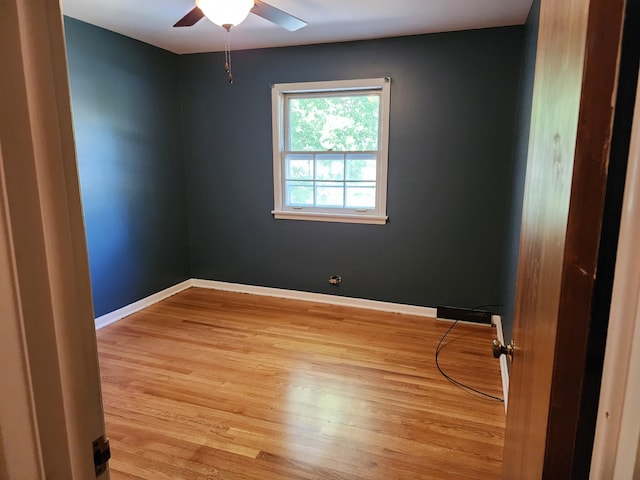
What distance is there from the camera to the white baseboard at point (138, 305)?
3504 mm

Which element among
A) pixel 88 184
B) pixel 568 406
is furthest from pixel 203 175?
pixel 568 406

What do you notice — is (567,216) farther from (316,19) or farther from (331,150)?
(331,150)

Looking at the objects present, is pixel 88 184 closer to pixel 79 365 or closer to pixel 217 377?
pixel 217 377

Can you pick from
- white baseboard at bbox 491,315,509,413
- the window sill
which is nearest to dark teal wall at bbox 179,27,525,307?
the window sill

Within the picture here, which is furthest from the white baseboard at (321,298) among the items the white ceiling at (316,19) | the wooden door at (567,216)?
the wooden door at (567,216)

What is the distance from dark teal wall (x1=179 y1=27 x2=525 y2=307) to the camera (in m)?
3.31

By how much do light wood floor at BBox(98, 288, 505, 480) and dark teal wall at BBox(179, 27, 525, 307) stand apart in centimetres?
49

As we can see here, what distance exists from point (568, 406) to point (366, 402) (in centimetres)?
195

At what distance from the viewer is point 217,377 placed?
105 inches

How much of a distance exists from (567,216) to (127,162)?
3808 millimetres

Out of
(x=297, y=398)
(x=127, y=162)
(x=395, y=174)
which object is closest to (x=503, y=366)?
(x=297, y=398)

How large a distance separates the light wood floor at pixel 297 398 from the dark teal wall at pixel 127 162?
54 cm

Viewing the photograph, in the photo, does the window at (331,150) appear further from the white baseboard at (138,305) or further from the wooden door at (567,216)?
the wooden door at (567,216)

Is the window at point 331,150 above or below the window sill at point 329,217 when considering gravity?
above
